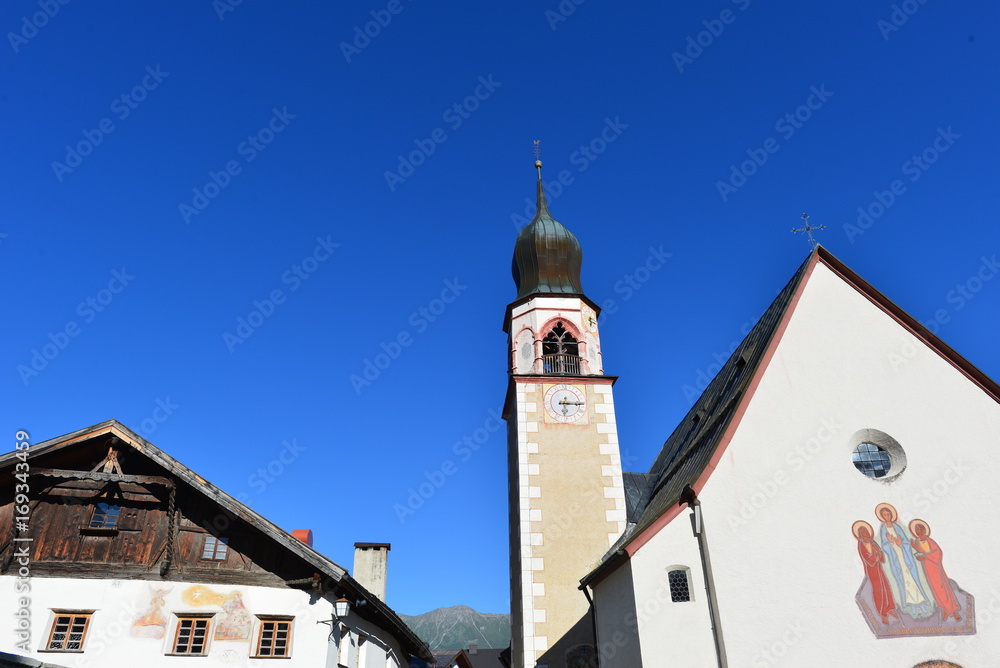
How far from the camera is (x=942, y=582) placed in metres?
14.1

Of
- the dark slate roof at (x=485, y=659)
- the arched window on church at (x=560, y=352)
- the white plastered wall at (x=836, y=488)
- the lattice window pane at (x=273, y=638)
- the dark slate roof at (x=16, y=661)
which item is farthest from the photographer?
the dark slate roof at (x=485, y=659)

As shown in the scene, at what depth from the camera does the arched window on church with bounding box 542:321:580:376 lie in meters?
23.8

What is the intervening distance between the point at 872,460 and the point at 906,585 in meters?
2.65

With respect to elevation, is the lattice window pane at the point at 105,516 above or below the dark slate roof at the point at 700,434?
below

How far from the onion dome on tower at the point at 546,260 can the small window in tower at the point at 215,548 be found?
1389cm

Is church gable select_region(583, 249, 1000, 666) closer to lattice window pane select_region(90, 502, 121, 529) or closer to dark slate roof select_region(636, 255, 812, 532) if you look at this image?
dark slate roof select_region(636, 255, 812, 532)

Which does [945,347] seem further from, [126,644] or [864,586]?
[126,644]

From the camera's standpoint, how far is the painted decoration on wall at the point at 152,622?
1288 centimetres

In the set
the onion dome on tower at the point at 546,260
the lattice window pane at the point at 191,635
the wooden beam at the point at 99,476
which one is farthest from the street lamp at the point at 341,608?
the onion dome on tower at the point at 546,260

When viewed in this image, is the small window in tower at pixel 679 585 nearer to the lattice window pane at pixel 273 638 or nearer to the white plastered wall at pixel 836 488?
the white plastered wall at pixel 836 488

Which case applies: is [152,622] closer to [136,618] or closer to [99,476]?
[136,618]

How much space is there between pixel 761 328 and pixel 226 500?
13.8 m

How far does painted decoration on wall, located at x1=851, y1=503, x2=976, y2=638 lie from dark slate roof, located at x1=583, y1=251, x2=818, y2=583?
11.5 ft

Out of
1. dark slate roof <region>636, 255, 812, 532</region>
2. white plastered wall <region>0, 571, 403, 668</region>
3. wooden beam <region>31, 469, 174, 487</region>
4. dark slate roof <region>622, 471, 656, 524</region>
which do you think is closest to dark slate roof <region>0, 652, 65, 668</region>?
white plastered wall <region>0, 571, 403, 668</region>
